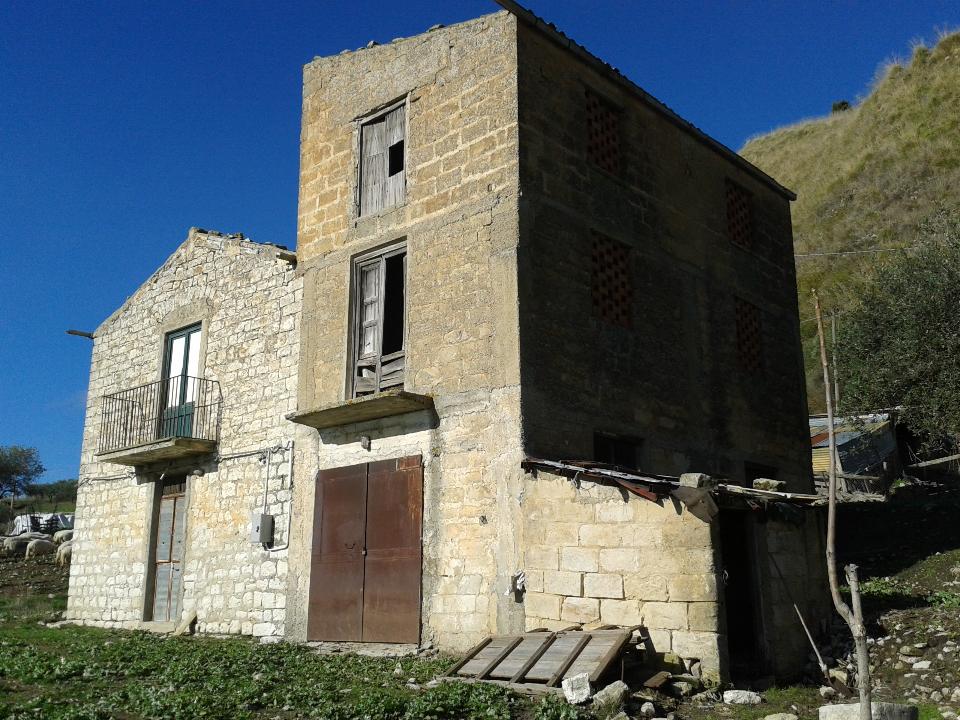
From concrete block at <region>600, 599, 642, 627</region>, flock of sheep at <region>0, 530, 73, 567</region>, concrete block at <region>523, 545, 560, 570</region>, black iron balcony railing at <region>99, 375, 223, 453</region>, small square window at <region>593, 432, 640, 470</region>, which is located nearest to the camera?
concrete block at <region>600, 599, 642, 627</region>

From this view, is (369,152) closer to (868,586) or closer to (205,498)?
(205,498)

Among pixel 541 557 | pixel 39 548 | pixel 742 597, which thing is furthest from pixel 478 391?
pixel 39 548

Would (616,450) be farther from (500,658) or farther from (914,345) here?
(914,345)

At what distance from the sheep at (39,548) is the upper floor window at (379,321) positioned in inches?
655

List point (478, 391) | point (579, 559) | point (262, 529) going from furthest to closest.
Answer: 1. point (262, 529)
2. point (478, 391)
3. point (579, 559)

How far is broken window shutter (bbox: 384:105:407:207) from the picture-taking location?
12.9m

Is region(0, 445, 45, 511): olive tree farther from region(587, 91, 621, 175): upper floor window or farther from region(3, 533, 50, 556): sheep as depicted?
region(587, 91, 621, 175): upper floor window

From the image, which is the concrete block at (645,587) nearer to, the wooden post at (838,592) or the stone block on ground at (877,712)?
the stone block on ground at (877,712)

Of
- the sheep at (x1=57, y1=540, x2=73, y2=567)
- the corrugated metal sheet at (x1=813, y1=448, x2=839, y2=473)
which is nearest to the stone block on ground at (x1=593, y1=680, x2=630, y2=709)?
the corrugated metal sheet at (x1=813, y1=448, x2=839, y2=473)

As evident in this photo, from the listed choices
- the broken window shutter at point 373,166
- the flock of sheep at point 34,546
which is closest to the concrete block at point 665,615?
the broken window shutter at point 373,166

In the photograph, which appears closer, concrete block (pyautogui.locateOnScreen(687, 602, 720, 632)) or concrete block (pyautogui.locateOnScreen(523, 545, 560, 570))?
concrete block (pyautogui.locateOnScreen(687, 602, 720, 632))

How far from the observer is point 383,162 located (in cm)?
1323

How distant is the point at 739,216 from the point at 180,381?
403 inches

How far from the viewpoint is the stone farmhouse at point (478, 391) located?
9844mm
